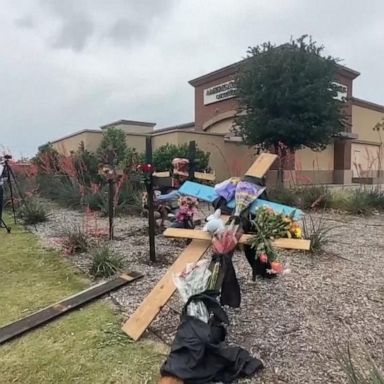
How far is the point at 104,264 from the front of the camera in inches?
164

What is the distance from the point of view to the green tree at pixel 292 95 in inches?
527

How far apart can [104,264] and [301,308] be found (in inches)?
81.2

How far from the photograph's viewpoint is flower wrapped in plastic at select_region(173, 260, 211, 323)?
2.35 m

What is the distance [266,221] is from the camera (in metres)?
2.74

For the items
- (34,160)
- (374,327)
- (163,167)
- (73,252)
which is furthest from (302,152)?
(374,327)

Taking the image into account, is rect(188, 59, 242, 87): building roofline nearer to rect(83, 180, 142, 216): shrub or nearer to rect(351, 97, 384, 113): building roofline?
rect(351, 97, 384, 113): building roofline

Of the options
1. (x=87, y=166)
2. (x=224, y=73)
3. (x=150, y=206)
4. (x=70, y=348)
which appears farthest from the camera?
(x=224, y=73)

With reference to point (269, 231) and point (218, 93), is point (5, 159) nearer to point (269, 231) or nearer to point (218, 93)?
point (269, 231)

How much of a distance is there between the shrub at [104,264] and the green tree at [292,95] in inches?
391

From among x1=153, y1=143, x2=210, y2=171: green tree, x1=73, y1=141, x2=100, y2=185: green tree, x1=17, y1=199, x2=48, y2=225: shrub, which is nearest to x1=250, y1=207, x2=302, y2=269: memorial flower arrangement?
x1=17, y1=199, x2=48, y2=225: shrub

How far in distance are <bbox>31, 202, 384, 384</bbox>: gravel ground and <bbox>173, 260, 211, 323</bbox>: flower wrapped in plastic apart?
433 mm

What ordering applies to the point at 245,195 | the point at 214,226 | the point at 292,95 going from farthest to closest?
the point at 292,95 < the point at 245,195 < the point at 214,226

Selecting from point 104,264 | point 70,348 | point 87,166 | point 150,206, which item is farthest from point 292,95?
point 70,348

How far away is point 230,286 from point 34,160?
11839 millimetres
